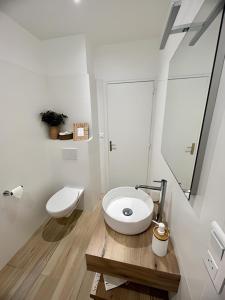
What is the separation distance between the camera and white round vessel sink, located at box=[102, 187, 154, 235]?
94 cm

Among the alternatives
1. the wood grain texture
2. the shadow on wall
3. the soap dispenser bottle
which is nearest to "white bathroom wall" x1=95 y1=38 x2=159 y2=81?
the soap dispenser bottle

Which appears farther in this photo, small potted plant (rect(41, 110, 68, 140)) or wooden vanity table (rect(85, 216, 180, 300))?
small potted plant (rect(41, 110, 68, 140))

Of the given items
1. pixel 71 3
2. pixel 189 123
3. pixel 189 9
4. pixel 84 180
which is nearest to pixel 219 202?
pixel 189 123

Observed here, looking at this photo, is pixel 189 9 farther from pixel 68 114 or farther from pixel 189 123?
pixel 68 114

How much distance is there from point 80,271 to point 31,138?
5.12 feet

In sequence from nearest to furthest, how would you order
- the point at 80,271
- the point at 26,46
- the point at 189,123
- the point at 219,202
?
the point at 219,202 → the point at 189,123 → the point at 80,271 → the point at 26,46

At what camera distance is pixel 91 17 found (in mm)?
1392

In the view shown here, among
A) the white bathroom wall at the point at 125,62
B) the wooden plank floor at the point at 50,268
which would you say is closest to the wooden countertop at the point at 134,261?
the wooden plank floor at the point at 50,268

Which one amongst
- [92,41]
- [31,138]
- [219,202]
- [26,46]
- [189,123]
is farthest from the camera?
[92,41]

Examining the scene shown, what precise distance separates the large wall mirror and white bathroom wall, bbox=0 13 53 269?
5.19 ft

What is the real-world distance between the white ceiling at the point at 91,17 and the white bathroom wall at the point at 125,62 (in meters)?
0.14

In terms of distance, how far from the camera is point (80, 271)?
51.8 inches

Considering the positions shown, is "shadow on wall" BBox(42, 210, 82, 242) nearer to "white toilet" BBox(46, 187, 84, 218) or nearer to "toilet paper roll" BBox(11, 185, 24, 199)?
"white toilet" BBox(46, 187, 84, 218)

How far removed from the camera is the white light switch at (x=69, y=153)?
1854 millimetres
